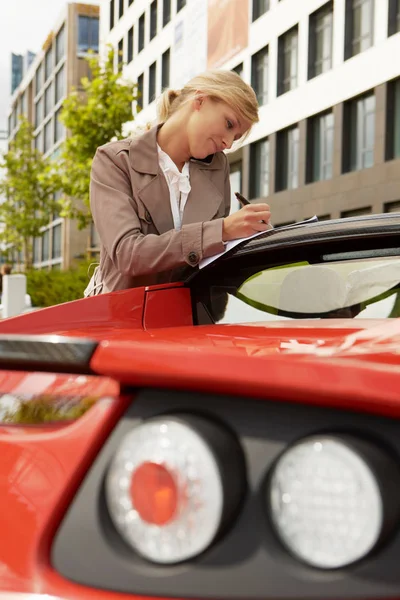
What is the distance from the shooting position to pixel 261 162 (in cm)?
3002

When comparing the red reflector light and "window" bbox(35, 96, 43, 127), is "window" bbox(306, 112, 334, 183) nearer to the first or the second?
the red reflector light

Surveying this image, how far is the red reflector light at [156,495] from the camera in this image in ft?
3.07

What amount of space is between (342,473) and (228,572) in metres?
0.17

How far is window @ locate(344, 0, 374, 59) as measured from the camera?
23.3m

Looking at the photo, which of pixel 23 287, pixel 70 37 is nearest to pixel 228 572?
pixel 23 287

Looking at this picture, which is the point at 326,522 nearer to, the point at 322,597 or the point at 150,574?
the point at 322,597

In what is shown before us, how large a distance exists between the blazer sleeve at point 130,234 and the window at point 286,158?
25267 millimetres

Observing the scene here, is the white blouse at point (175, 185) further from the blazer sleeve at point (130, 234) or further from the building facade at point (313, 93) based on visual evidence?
the building facade at point (313, 93)

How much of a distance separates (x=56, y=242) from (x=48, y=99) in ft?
42.3

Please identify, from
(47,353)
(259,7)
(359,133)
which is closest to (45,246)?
(259,7)

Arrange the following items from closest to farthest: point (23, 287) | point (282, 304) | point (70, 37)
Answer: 1. point (282, 304)
2. point (23, 287)
3. point (70, 37)

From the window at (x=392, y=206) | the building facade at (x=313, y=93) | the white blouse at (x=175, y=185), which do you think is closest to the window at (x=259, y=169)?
the building facade at (x=313, y=93)

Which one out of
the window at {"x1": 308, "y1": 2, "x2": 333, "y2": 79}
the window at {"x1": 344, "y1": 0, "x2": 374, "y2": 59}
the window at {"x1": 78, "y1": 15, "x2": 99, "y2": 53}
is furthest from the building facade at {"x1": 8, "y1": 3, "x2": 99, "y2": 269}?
the window at {"x1": 344, "y1": 0, "x2": 374, "y2": 59}

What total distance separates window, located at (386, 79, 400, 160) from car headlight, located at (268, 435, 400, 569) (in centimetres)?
2259
